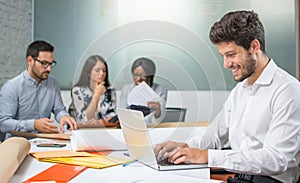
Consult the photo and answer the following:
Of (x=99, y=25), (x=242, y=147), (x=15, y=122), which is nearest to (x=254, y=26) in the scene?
(x=242, y=147)

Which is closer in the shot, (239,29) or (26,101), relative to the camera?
(239,29)

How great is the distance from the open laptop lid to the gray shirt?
50.9 inches

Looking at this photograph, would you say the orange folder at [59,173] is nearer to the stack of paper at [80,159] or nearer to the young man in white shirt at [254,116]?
the stack of paper at [80,159]

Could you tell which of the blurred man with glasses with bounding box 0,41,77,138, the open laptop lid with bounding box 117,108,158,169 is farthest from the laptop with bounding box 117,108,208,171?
the blurred man with glasses with bounding box 0,41,77,138

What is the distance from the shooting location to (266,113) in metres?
1.44

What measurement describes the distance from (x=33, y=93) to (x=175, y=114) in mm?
1230

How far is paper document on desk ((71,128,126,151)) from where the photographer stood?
170 cm

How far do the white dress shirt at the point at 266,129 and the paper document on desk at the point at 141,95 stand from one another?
0.26m

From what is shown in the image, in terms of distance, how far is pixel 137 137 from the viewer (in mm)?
1411

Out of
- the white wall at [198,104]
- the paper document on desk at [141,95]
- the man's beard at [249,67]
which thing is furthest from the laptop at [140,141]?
the man's beard at [249,67]

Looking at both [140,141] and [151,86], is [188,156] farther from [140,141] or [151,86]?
[151,86]

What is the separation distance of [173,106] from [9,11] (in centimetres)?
232

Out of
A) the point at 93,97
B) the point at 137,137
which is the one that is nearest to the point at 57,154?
the point at 93,97

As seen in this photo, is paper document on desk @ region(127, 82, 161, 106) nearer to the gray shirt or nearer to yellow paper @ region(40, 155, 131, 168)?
yellow paper @ region(40, 155, 131, 168)
